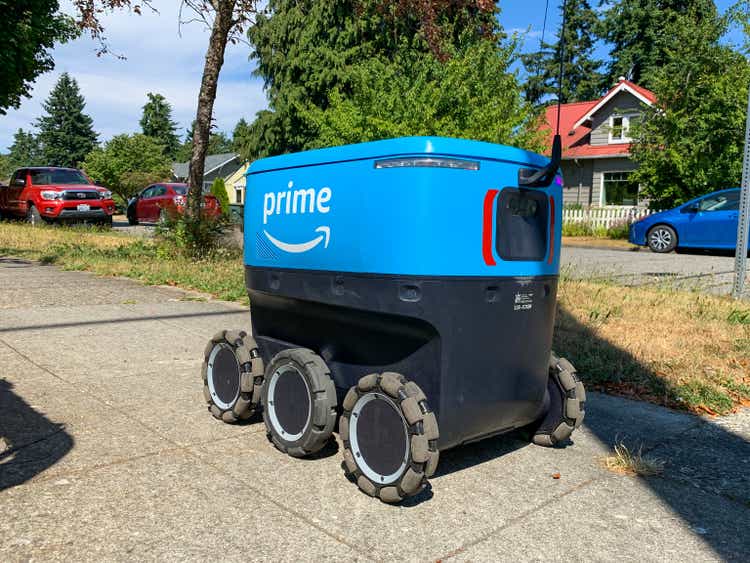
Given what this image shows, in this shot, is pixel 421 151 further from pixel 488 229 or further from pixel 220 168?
pixel 220 168

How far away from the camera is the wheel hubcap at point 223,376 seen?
3785 mm

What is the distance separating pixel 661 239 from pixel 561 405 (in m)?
13.9

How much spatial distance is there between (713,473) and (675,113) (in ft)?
68.2

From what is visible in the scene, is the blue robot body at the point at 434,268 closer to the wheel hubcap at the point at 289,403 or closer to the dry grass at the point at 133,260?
the wheel hubcap at the point at 289,403

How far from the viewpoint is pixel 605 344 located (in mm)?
5648

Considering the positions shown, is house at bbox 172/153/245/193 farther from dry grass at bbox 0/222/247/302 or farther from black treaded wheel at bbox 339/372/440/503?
black treaded wheel at bbox 339/372/440/503

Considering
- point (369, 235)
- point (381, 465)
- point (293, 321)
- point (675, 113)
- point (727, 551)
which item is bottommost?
point (727, 551)

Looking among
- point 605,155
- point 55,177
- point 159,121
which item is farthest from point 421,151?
point 159,121

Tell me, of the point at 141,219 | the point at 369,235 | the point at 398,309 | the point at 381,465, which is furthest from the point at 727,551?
the point at 141,219

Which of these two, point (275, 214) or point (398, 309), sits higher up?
point (275, 214)

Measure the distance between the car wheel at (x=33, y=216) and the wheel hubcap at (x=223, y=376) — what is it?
15.8 metres

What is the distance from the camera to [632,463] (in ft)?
10.8

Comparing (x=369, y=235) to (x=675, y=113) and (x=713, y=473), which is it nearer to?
(x=713, y=473)

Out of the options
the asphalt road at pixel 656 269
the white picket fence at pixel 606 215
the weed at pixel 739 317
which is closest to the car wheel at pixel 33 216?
the asphalt road at pixel 656 269
